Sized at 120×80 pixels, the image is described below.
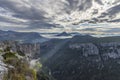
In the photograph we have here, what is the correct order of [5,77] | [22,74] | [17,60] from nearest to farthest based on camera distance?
[5,77], [22,74], [17,60]

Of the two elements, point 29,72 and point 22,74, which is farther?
point 29,72

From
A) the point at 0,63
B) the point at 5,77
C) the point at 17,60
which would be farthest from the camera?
the point at 17,60

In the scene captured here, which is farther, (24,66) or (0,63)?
(24,66)

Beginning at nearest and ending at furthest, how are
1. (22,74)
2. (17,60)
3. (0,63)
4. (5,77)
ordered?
(5,77), (0,63), (22,74), (17,60)

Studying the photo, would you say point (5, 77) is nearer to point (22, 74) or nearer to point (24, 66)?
point (22, 74)

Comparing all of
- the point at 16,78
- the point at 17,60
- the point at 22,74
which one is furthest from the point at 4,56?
the point at 16,78

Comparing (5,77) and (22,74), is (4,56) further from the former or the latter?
(5,77)

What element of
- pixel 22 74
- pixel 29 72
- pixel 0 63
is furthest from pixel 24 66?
pixel 0 63

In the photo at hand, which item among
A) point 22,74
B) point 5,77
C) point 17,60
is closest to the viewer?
point 5,77

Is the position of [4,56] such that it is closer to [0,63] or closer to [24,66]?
[24,66]
